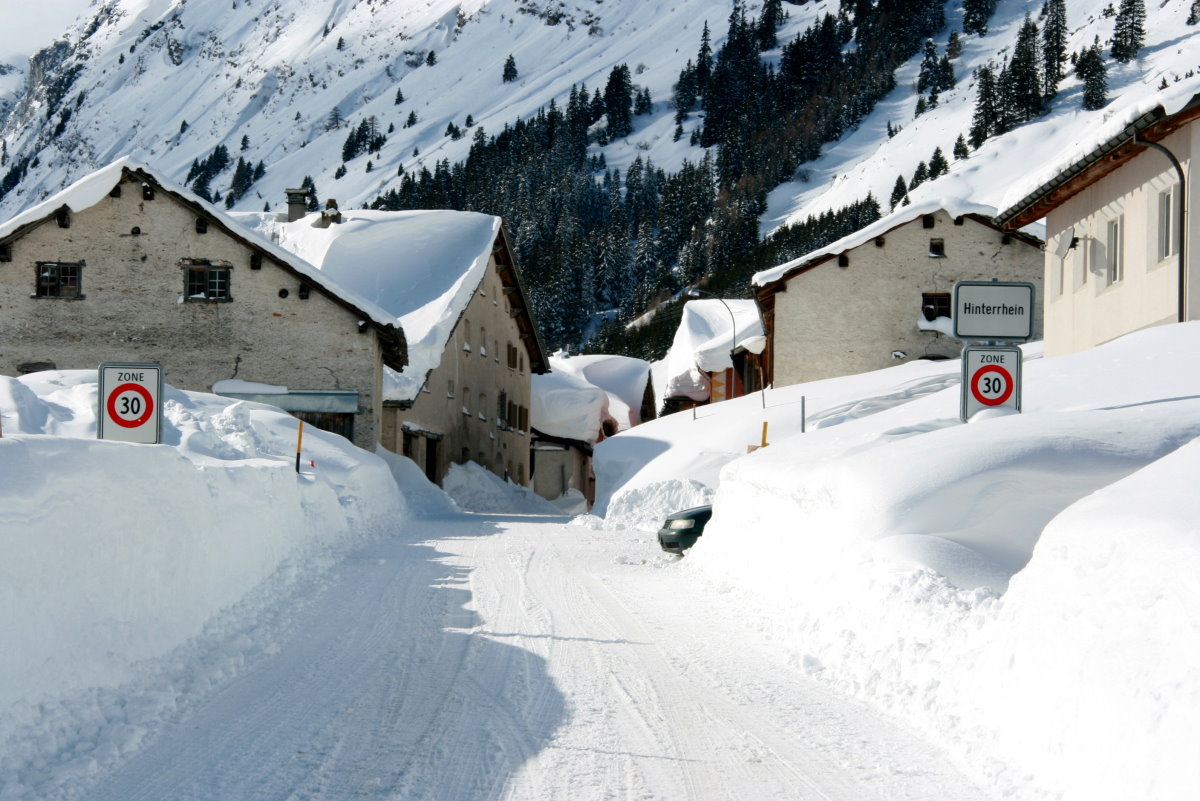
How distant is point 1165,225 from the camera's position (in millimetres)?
16359

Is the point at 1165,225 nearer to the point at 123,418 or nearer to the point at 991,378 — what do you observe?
the point at 991,378

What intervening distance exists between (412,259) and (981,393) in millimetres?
31569

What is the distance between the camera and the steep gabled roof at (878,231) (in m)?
33.9

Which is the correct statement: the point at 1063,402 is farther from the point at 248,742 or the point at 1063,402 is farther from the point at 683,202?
the point at 683,202

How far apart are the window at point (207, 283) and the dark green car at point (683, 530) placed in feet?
59.6

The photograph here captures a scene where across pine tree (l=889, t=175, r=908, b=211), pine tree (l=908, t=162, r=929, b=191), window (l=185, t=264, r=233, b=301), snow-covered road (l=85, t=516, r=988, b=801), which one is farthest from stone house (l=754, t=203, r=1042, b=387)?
pine tree (l=908, t=162, r=929, b=191)

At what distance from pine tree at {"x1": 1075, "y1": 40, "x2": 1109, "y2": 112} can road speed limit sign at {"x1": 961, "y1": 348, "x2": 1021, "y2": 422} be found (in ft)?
414

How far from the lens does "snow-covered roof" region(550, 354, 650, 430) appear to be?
6494 centimetres

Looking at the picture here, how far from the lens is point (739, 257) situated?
108m

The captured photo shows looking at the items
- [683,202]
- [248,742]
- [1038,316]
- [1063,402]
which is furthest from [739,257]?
[248,742]

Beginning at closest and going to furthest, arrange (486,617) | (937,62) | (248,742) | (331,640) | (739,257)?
(248,742), (331,640), (486,617), (739,257), (937,62)

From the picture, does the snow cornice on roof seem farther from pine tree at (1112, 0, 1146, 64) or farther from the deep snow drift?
pine tree at (1112, 0, 1146, 64)

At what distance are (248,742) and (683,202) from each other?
123273 mm

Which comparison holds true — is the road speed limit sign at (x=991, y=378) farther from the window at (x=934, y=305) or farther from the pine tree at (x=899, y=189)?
the pine tree at (x=899, y=189)
